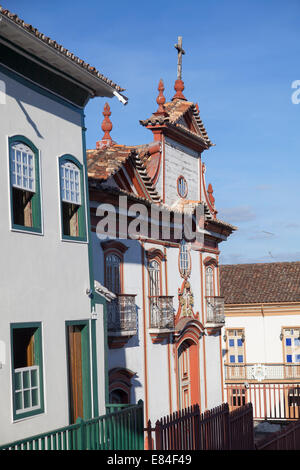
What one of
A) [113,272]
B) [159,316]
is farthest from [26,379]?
[159,316]

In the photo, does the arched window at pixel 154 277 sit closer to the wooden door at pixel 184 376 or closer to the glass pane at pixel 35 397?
the wooden door at pixel 184 376

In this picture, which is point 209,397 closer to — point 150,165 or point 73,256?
point 150,165

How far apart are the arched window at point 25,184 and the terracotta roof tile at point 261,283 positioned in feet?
85.0

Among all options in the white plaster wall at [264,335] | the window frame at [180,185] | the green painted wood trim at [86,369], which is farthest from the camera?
the white plaster wall at [264,335]

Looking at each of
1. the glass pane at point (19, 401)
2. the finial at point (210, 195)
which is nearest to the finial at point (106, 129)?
the finial at point (210, 195)

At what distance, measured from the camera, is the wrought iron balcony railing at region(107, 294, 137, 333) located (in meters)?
17.6

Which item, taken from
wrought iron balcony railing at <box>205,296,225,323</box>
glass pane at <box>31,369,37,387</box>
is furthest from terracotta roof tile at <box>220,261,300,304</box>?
glass pane at <box>31,369,37,387</box>

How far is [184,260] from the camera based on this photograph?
2273 cm

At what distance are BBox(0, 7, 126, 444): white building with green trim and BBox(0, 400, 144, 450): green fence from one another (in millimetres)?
621

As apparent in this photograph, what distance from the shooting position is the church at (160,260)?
18000mm

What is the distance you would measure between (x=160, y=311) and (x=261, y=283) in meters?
19.1

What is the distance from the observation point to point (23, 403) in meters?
11.5

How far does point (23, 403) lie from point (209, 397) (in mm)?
13692

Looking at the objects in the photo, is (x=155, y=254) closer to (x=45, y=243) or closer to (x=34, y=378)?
(x=45, y=243)
